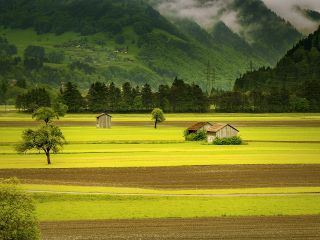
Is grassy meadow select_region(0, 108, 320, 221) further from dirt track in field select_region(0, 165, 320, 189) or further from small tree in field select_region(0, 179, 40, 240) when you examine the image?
small tree in field select_region(0, 179, 40, 240)

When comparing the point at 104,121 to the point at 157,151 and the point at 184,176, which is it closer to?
the point at 157,151

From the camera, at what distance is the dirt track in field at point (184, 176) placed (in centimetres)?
5928

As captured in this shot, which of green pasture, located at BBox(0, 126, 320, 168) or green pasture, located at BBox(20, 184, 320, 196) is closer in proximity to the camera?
green pasture, located at BBox(20, 184, 320, 196)

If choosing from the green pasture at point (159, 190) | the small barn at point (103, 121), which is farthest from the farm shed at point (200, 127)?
the green pasture at point (159, 190)

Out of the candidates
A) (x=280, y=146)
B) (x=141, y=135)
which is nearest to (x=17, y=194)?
(x=280, y=146)

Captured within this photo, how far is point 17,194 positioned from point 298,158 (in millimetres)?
54694

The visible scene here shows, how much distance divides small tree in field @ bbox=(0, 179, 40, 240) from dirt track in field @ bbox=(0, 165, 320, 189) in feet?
87.6

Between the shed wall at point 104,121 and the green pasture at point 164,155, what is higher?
the shed wall at point 104,121

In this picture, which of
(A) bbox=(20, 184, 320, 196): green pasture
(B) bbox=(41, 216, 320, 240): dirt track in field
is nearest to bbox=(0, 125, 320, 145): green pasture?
(A) bbox=(20, 184, 320, 196): green pasture

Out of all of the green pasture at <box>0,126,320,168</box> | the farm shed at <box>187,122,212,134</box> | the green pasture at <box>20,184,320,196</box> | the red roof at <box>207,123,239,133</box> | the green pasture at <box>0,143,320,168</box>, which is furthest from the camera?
the farm shed at <box>187,122,212,134</box>

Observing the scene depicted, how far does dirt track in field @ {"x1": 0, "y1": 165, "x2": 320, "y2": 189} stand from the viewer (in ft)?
194

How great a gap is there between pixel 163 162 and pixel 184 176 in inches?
458

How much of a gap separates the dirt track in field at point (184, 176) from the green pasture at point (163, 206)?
6.93m

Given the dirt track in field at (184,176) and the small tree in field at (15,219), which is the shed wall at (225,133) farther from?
the small tree in field at (15,219)
